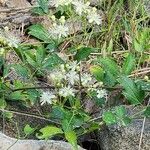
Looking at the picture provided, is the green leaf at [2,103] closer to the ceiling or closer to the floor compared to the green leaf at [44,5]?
closer to the floor

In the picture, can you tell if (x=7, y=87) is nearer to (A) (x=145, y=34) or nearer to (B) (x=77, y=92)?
(B) (x=77, y=92)

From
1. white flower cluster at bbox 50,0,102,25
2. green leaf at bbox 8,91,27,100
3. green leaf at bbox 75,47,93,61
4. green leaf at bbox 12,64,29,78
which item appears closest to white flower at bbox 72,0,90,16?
white flower cluster at bbox 50,0,102,25

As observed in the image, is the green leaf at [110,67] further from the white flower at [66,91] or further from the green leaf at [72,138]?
the green leaf at [72,138]

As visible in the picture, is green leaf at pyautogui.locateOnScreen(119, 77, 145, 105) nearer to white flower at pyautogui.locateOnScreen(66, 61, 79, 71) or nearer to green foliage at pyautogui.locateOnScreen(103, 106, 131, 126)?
green foliage at pyautogui.locateOnScreen(103, 106, 131, 126)

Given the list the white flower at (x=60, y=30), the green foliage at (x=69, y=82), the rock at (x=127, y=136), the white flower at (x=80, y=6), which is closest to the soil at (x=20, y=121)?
the green foliage at (x=69, y=82)

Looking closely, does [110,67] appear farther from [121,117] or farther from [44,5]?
[44,5]

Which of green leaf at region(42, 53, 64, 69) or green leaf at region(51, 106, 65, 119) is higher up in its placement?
green leaf at region(42, 53, 64, 69)

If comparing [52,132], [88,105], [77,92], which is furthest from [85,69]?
[52,132]
